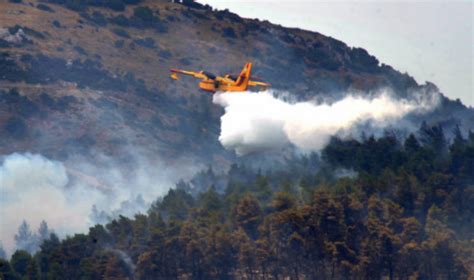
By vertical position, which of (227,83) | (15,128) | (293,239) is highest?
(227,83)

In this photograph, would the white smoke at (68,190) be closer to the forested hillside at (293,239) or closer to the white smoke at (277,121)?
the white smoke at (277,121)

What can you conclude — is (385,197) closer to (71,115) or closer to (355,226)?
(355,226)

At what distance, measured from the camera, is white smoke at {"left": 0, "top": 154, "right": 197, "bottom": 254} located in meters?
138

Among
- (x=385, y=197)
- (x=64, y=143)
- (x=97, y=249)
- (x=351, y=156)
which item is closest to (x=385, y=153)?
(x=351, y=156)

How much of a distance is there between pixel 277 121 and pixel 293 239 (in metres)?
31.0

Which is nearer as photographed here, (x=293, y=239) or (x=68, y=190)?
(x=293, y=239)

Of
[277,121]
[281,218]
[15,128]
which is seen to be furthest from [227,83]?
[15,128]

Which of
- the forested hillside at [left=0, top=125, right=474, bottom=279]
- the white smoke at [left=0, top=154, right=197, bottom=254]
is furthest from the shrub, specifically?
the forested hillside at [left=0, top=125, right=474, bottom=279]

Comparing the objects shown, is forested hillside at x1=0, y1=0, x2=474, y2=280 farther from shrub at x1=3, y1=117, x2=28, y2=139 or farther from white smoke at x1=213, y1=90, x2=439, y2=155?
white smoke at x1=213, y1=90, x2=439, y2=155

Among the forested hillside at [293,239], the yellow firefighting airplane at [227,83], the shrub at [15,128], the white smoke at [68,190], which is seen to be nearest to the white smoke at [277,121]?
the forested hillside at [293,239]

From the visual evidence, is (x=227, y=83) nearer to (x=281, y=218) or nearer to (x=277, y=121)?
(x=277, y=121)

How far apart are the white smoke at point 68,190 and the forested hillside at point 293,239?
76.5 feet

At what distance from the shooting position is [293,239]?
325 ft

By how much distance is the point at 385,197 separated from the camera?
11438 centimetres
